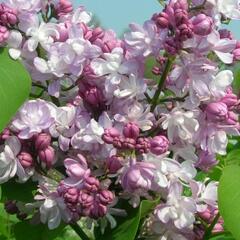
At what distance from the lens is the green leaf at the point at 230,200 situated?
39.5 inches

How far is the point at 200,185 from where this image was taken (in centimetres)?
115

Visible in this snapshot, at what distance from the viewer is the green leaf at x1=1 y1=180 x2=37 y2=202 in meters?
1.17

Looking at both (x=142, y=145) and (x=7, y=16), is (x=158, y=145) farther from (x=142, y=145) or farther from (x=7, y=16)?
(x=7, y=16)

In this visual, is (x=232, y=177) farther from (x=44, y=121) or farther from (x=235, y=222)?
(x=44, y=121)

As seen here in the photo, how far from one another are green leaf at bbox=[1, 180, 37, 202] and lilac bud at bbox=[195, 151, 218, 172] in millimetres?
263

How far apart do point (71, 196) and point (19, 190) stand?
0.16 meters

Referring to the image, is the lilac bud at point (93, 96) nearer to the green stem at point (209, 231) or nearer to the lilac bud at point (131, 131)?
the lilac bud at point (131, 131)

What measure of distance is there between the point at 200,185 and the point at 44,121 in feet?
0.86

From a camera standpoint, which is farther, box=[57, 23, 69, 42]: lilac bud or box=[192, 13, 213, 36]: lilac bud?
box=[57, 23, 69, 42]: lilac bud

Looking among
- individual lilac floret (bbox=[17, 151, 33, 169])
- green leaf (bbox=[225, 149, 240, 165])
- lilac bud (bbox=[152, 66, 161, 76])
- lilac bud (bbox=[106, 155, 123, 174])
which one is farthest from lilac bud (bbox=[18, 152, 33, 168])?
green leaf (bbox=[225, 149, 240, 165])

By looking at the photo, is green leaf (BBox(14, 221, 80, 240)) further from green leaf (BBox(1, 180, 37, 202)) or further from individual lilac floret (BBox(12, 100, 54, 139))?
individual lilac floret (BBox(12, 100, 54, 139))

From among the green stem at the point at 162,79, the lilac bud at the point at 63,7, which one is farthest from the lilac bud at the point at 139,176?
the lilac bud at the point at 63,7

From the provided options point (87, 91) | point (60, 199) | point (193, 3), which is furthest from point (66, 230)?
point (193, 3)

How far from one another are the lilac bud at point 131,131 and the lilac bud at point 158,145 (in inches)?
1.1
